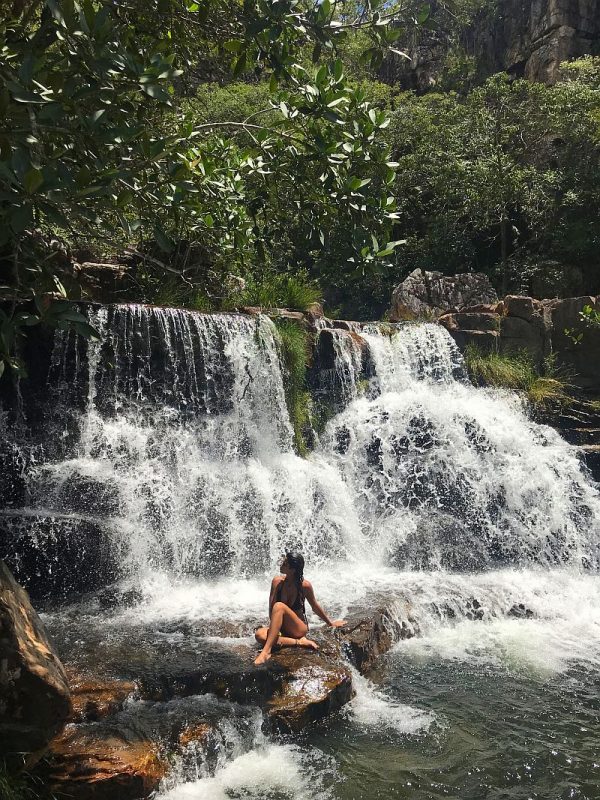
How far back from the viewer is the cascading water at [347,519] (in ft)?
15.7

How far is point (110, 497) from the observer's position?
8.14 metres

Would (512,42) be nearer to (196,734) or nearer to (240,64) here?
(240,64)

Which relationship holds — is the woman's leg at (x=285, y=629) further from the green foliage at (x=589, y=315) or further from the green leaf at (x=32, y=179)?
the green foliage at (x=589, y=315)

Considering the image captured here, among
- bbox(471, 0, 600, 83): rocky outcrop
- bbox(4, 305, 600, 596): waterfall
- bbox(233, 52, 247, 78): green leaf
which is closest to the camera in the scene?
bbox(233, 52, 247, 78): green leaf

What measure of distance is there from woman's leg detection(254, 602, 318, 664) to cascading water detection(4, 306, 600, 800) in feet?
2.19

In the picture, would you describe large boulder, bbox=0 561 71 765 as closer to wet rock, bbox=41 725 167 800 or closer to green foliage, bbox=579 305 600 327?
wet rock, bbox=41 725 167 800

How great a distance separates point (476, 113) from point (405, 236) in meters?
3.75

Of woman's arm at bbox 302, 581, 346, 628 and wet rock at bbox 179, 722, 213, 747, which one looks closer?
wet rock at bbox 179, 722, 213, 747

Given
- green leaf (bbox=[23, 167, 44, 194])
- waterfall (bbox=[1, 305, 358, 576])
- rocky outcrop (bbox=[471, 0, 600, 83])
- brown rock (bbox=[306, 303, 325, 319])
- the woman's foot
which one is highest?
rocky outcrop (bbox=[471, 0, 600, 83])

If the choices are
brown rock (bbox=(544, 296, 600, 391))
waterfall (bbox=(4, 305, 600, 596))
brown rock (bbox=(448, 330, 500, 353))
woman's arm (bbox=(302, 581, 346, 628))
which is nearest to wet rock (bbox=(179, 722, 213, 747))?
woman's arm (bbox=(302, 581, 346, 628))

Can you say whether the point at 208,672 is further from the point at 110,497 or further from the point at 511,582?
the point at 511,582

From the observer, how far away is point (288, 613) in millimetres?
5730

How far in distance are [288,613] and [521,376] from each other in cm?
847

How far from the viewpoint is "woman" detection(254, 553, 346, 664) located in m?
5.62
